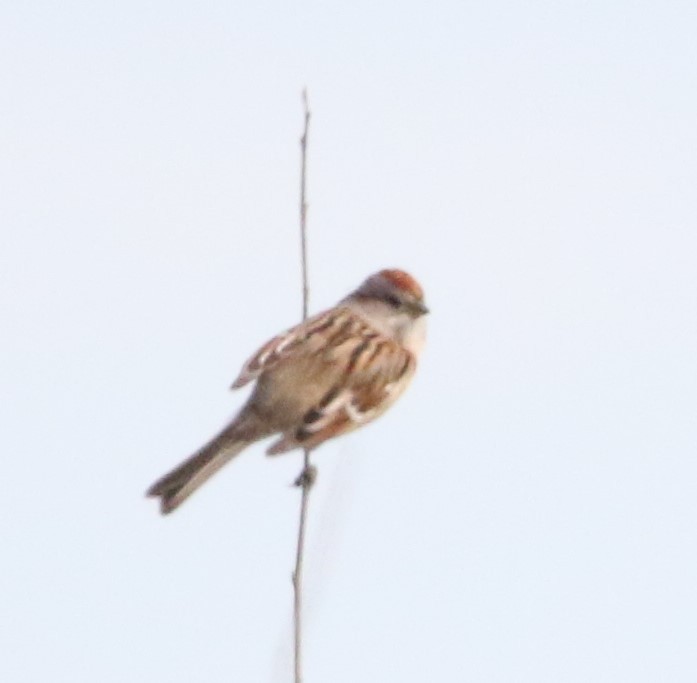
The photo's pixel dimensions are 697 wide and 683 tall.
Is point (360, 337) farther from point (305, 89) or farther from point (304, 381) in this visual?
point (305, 89)

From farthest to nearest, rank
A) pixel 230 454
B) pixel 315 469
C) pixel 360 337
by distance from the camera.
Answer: pixel 360 337
pixel 230 454
pixel 315 469

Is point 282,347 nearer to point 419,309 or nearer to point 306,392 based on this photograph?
point 306,392

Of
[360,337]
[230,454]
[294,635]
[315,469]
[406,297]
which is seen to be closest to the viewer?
[294,635]

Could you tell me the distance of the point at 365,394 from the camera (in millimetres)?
7059

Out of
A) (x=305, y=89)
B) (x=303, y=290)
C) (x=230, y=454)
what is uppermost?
(x=305, y=89)

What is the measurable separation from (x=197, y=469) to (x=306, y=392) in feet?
1.81

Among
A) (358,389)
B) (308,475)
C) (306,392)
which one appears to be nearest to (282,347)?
(306,392)

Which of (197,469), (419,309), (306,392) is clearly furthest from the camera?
(419,309)

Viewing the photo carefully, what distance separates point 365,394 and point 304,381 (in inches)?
10.3

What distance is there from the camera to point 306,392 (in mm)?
6922

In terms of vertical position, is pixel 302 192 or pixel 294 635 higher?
pixel 302 192

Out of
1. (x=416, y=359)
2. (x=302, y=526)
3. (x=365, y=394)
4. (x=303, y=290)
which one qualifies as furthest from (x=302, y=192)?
(x=416, y=359)

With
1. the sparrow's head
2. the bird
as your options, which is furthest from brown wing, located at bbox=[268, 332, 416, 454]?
the sparrow's head

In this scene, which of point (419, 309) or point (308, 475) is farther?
point (419, 309)
